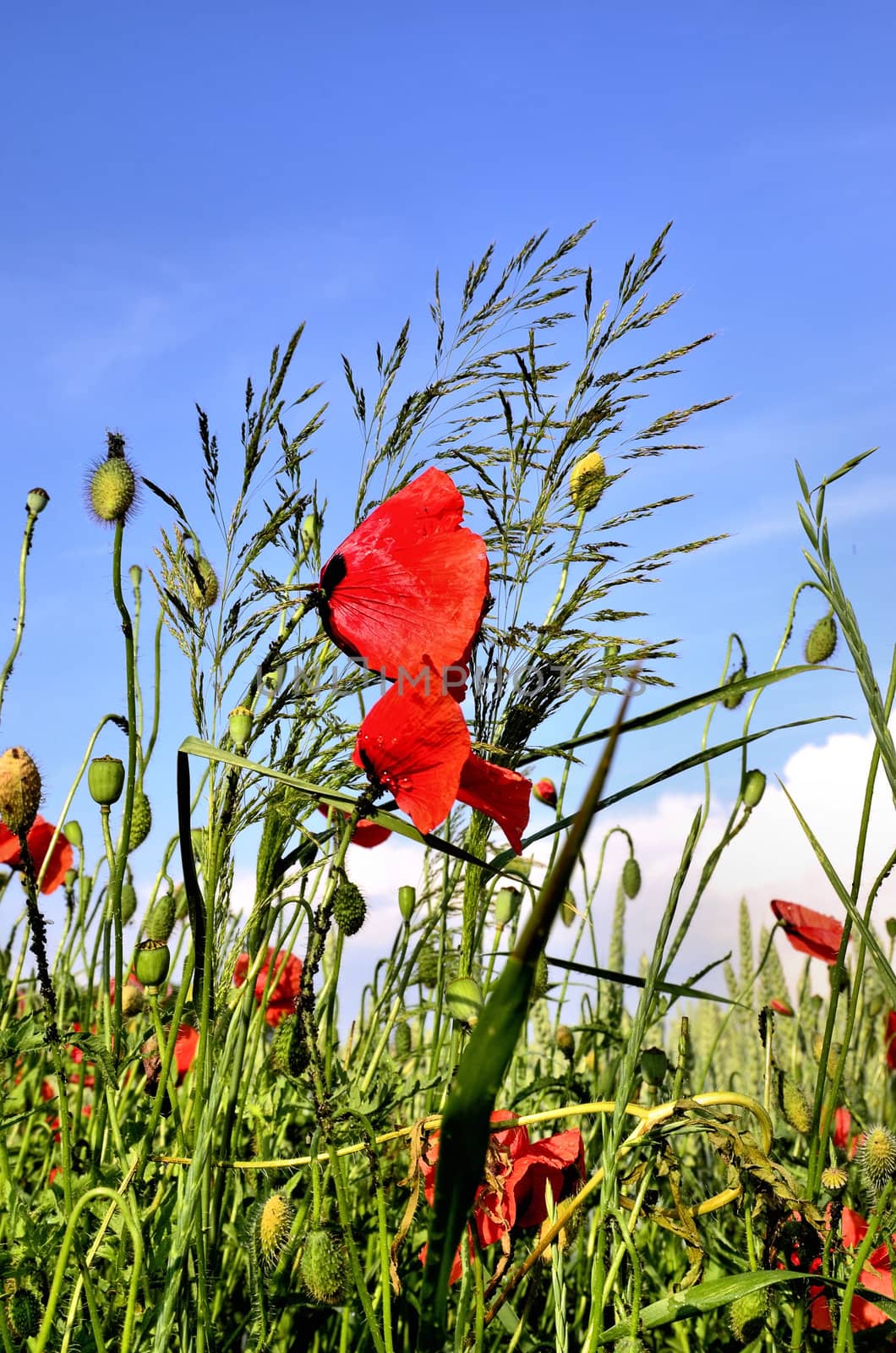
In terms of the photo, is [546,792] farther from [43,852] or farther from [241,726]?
[241,726]

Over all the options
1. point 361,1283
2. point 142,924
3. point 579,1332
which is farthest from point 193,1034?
point 361,1283

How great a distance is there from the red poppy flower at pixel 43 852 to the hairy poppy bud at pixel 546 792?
0.85m

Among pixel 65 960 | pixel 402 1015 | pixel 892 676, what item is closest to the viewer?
pixel 892 676

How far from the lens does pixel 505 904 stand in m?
1.52

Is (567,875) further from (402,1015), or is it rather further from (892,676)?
(402,1015)

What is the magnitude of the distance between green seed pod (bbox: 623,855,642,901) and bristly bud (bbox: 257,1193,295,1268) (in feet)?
4.66

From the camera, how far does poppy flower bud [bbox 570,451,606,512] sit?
1.24m

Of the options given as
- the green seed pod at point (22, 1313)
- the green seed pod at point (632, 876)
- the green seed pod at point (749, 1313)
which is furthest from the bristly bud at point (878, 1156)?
the green seed pod at point (632, 876)

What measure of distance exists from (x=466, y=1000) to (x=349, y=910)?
11.0 inches

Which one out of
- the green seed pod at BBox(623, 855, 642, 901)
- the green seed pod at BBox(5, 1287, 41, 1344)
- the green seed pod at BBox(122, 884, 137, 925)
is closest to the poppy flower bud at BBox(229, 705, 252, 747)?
the green seed pod at BBox(5, 1287, 41, 1344)

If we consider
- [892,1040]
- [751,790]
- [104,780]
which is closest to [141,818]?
[104,780]

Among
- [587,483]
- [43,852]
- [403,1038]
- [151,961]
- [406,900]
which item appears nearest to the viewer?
[151,961]

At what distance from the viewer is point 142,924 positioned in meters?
1.54

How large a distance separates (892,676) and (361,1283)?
0.67 m
